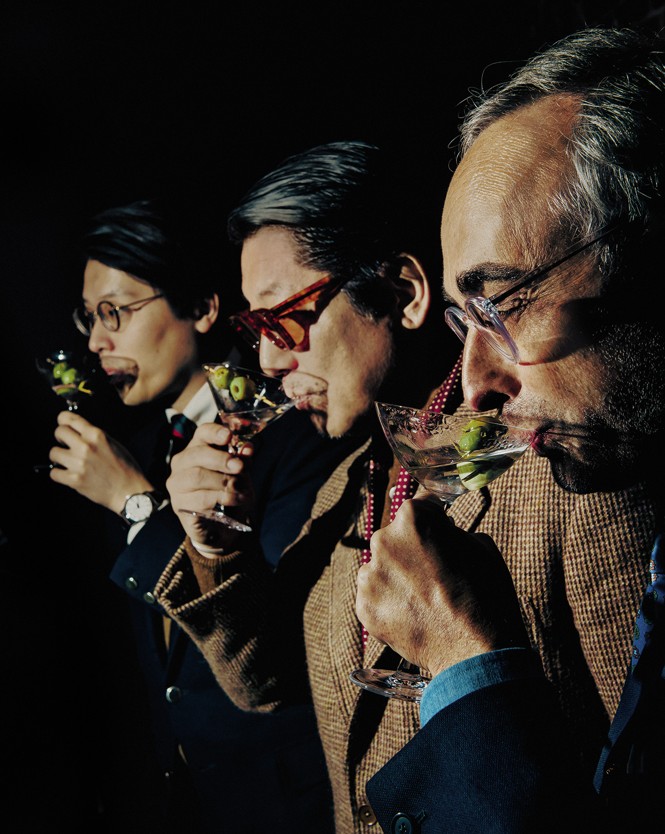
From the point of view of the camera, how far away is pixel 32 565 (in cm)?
325

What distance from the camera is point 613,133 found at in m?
1.33

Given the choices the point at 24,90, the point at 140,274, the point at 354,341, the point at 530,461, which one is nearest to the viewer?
the point at 530,461

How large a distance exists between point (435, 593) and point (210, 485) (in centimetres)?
115

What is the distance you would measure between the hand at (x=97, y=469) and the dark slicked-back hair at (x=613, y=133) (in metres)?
2.05

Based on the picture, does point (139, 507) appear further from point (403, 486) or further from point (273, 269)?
point (403, 486)

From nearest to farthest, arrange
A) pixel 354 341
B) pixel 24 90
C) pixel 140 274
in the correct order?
pixel 354 341 → pixel 140 274 → pixel 24 90

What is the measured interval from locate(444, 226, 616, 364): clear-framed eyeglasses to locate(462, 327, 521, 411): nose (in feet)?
0.07

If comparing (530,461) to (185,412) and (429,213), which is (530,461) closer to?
(429,213)

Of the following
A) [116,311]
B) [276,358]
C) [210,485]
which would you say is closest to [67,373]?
[116,311]

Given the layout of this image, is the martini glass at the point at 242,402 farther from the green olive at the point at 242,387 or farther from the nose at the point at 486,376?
the nose at the point at 486,376

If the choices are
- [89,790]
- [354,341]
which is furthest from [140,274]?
[89,790]

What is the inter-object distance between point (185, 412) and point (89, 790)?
5.98ft

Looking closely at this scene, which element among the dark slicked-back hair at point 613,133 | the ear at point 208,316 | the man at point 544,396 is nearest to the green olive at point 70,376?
the ear at point 208,316

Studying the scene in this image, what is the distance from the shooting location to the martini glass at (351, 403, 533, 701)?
145 cm
